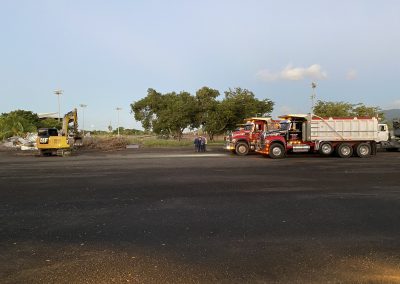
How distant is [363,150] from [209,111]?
96.2ft

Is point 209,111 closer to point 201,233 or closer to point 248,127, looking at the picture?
point 248,127

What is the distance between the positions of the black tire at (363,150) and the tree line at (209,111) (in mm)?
24199

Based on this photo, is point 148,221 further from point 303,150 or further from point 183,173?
point 303,150

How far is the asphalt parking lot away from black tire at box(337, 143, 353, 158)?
45.9 feet

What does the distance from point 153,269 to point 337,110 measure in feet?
164

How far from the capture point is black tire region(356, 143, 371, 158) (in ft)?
88.1

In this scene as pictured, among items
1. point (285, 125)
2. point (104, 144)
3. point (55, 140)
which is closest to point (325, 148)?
point (285, 125)

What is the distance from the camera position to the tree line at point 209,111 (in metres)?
51.0

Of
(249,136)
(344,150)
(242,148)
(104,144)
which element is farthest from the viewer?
(104,144)

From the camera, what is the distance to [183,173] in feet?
54.4

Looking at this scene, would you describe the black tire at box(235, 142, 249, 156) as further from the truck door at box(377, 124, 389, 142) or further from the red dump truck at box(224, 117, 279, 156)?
the truck door at box(377, 124, 389, 142)

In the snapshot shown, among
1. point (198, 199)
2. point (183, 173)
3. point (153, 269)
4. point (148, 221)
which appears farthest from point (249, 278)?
point (183, 173)

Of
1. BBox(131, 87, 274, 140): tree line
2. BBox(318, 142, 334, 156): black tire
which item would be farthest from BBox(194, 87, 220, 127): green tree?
BBox(318, 142, 334, 156): black tire

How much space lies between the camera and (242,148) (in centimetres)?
2997
